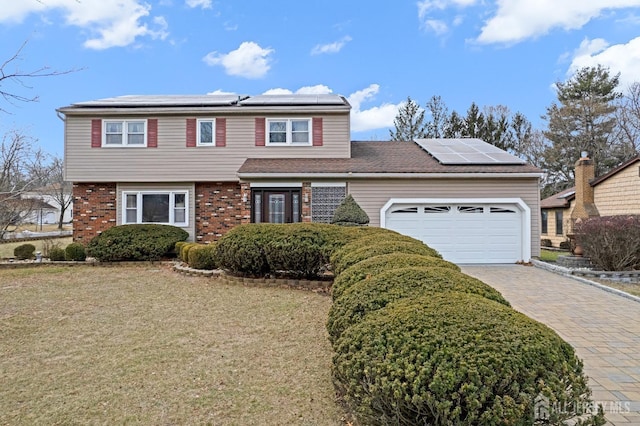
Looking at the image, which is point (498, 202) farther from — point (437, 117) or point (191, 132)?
point (437, 117)

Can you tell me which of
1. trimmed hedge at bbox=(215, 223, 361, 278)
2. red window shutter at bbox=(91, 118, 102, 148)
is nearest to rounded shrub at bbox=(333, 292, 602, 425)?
trimmed hedge at bbox=(215, 223, 361, 278)

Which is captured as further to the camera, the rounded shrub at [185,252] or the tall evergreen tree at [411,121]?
the tall evergreen tree at [411,121]

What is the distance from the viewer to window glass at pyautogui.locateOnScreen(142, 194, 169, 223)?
45.8ft

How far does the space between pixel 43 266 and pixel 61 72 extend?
9.24 m

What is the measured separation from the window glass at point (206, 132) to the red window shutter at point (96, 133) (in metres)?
3.64

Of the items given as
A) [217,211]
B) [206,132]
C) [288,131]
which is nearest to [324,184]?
[288,131]

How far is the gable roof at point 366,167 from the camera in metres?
12.1

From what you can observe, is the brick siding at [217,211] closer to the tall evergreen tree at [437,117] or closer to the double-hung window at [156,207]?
the double-hung window at [156,207]

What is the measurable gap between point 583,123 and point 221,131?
27191 millimetres

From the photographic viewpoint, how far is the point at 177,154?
45.2 feet

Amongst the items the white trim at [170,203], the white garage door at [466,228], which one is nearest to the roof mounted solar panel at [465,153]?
the white garage door at [466,228]

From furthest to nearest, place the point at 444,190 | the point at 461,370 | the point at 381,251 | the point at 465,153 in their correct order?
the point at 465,153 < the point at 444,190 < the point at 381,251 < the point at 461,370

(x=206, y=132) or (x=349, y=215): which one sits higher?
(x=206, y=132)

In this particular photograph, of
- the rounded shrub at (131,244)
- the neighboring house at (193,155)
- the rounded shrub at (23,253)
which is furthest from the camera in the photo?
the neighboring house at (193,155)
